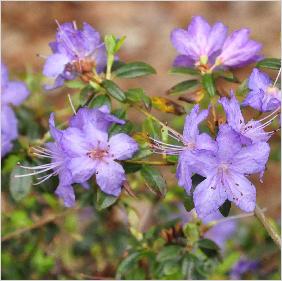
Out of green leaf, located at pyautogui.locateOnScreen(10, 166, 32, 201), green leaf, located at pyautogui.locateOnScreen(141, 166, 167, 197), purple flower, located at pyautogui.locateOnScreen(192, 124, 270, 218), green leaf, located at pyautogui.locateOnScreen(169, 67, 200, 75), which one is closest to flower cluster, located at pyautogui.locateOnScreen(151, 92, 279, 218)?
purple flower, located at pyautogui.locateOnScreen(192, 124, 270, 218)

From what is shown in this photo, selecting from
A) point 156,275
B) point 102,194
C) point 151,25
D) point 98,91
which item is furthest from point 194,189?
point 151,25

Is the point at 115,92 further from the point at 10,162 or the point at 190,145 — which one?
the point at 10,162

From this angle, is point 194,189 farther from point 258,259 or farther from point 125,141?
point 258,259

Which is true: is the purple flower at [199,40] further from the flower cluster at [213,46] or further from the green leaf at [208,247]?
the green leaf at [208,247]

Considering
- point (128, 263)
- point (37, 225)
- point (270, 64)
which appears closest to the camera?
point (270, 64)

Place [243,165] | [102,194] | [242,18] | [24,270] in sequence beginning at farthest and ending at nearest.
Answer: [242,18]
[24,270]
[102,194]
[243,165]

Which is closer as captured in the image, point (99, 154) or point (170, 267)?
point (99, 154)

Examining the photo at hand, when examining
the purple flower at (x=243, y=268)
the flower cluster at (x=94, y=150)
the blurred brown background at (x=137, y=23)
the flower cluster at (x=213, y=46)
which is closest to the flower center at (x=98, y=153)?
the flower cluster at (x=94, y=150)

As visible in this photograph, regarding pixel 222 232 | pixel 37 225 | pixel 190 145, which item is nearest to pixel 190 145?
pixel 190 145
